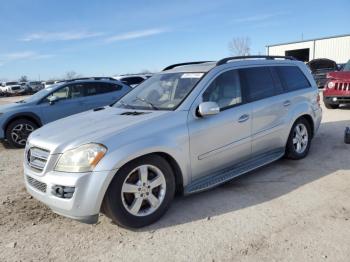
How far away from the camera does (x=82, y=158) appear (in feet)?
10.6

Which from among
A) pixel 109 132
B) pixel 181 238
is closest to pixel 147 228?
pixel 181 238

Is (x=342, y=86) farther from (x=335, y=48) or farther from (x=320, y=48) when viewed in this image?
(x=320, y=48)

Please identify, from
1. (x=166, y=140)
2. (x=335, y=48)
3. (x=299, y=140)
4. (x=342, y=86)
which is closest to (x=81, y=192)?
(x=166, y=140)

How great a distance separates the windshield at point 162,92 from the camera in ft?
13.7

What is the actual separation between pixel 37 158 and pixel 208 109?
195 centimetres

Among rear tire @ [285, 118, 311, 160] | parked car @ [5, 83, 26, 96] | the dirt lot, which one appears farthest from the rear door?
parked car @ [5, 83, 26, 96]

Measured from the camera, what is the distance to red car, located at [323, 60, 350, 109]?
1018cm

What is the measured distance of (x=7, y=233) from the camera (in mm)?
3621

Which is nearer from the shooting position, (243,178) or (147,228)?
(147,228)

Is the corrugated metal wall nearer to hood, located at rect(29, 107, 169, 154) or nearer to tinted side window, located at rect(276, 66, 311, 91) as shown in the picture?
tinted side window, located at rect(276, 66, 311, 91)

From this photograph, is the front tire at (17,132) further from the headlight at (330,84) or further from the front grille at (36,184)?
the headlight at (330,84)

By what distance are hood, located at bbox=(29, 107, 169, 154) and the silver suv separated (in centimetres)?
1

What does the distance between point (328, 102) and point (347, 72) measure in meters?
1.06

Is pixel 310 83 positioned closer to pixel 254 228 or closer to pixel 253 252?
pixel 254 228
